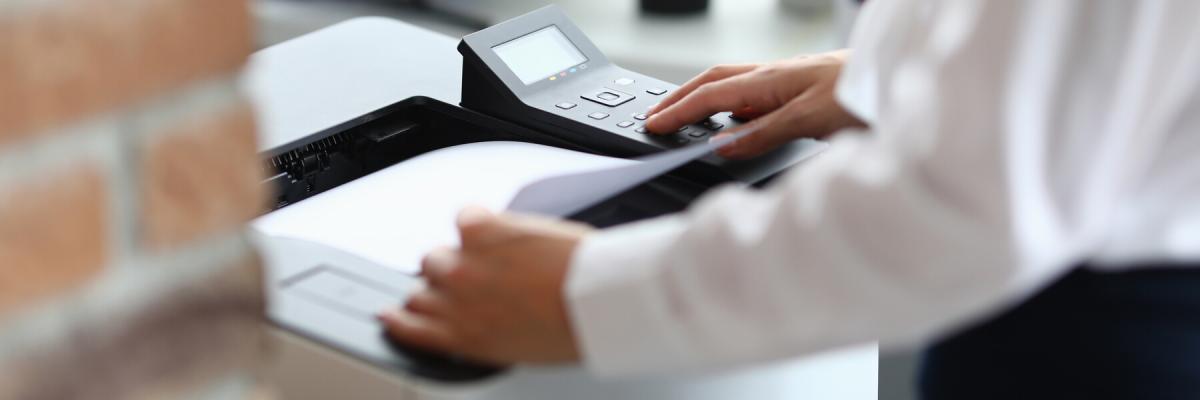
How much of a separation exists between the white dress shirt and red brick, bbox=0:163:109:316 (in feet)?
0.66

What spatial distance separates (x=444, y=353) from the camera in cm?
55

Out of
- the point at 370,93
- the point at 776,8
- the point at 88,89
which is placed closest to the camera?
the point at 88,89

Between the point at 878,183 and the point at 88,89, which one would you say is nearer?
the point at 88,89

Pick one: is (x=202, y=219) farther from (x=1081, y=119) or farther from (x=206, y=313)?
(x=1081, y=119)

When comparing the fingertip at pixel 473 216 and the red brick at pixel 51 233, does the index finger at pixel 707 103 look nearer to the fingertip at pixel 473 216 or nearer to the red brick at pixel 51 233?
the fingertip at pixel 473 216

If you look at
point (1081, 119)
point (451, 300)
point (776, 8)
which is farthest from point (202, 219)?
point (776, 8)

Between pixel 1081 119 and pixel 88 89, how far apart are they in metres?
0.33

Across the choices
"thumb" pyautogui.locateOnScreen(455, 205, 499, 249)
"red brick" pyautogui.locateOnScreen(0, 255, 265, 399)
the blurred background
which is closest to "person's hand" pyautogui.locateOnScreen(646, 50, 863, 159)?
"thumb" pyautogui.locateOnScreen(455, 205, 499, 249)

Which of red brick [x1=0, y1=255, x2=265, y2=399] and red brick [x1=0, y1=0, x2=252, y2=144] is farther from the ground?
red brick [x1=0, y1=0, x2=252, y2=144]

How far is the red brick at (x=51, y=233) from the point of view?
344 millimetres

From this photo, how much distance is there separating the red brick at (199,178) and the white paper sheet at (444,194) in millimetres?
224

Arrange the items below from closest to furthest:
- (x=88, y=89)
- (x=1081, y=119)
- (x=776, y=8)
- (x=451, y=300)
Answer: (x=88, y=89), (x=1081, y=119), (x=451, y=300), (x=776, y=8)

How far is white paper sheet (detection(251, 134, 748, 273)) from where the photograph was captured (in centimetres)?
64

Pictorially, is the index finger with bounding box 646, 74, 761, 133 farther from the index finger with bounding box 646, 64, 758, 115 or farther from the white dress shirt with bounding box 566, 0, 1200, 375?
the white dress shirt with bounding box 566, 0, 1200, 375
